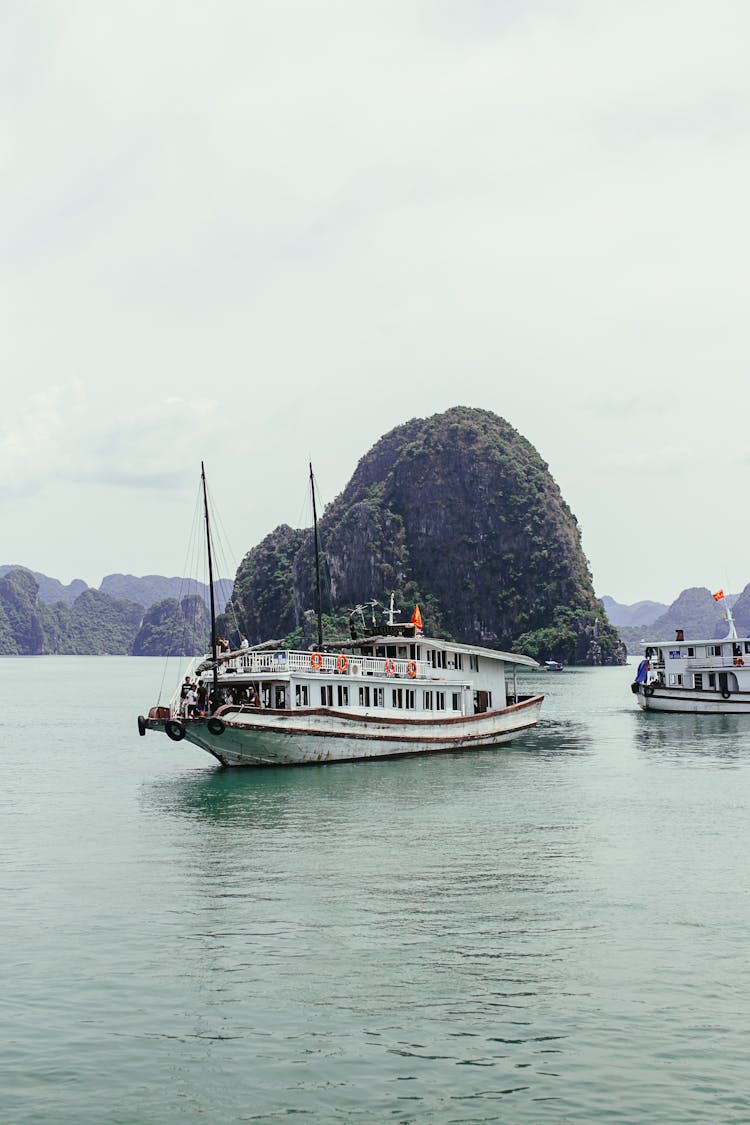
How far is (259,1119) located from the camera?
11.0 m

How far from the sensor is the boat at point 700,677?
2506 inches

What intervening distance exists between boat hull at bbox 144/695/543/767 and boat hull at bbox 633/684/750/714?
25881 mm

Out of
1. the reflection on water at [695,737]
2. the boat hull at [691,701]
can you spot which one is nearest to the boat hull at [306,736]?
the reflection on water at [695,737]

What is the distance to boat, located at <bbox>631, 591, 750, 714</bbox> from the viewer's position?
209 ft

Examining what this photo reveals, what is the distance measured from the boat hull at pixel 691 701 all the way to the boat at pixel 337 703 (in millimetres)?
21356

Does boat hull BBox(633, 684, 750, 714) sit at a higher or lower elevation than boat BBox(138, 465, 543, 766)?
lower

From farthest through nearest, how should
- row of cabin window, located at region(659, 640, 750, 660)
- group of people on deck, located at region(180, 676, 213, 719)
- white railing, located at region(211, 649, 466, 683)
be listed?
1. row of cabin window, located at region(659, 640, 750, 660)
2. white railing, located at region(211, 649, 466, 683)
3. group of people on deck, located at region(180, 676, 213, 719)

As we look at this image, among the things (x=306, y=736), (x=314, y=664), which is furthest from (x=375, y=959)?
(x=314, y=664)

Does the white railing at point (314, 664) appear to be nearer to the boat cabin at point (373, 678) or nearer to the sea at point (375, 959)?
the boat cabin at point (373, 678)

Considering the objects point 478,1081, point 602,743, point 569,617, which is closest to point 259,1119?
point 478,1081

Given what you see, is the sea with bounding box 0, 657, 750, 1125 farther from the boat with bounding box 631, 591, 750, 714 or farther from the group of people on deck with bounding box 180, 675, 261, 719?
the boat with bounding box 631, 591, 750, 714

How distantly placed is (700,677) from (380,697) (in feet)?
105

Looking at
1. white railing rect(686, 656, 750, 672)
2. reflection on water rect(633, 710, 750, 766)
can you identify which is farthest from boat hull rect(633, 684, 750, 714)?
white railing rect(686, 656, 750, 672)

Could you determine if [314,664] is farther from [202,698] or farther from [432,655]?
[432,655]
